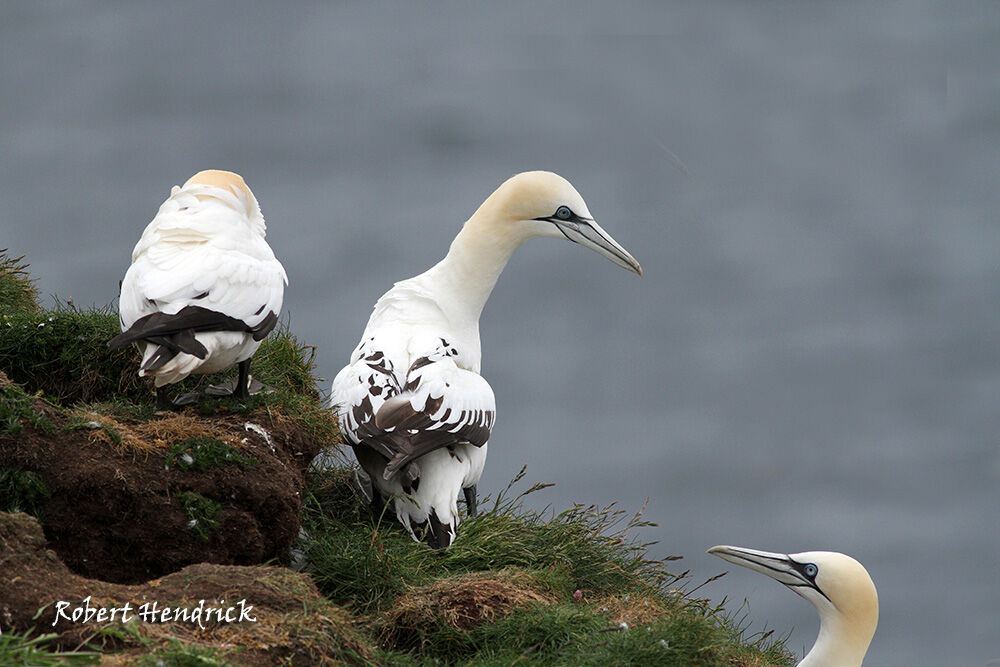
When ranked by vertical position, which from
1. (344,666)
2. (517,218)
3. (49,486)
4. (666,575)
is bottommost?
(344,666)

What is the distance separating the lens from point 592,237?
413 inches

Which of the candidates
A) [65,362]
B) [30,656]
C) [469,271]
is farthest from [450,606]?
[469,271]

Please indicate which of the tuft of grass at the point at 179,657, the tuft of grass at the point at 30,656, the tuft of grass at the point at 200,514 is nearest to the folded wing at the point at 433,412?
the tuft of grass at the point at 200,514

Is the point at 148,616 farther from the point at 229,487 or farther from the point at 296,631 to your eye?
the point at 229,487

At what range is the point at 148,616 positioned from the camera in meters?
5.71

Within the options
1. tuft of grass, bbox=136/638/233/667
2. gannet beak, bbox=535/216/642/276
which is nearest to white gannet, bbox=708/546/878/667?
gannet beak, bbox=535/216/642/276

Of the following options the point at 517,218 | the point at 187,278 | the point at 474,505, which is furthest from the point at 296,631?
the point at 517,218

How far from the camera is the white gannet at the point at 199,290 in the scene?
23.5 ft

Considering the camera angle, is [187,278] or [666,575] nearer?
[187,278]

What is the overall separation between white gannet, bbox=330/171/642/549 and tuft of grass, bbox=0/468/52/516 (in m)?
2.20

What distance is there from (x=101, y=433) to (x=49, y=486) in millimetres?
370

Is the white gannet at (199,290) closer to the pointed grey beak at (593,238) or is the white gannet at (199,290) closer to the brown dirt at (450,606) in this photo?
the brown dirt at (450,606)
